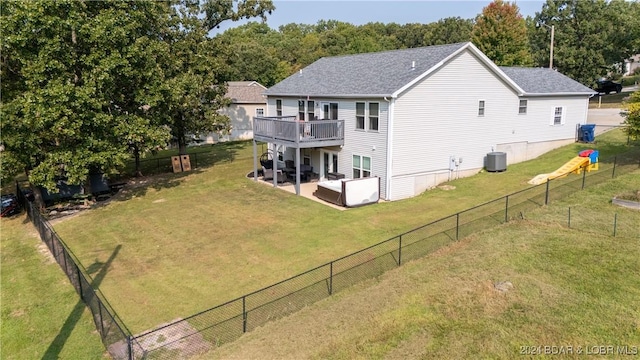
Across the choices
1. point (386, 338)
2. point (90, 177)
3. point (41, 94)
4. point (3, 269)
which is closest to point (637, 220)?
point (386, 338)

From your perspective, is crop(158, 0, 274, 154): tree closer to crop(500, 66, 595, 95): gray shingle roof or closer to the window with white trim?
the window with white trim

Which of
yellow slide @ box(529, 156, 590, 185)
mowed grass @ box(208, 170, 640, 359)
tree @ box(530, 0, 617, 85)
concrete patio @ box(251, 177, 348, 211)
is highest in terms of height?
tree @ box(530, 0, 617, 85)

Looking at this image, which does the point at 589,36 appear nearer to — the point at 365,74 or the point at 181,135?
the point at 365,74

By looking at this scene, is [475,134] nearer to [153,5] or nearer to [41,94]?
[153,5]

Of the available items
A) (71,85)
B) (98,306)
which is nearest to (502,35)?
(71,85)

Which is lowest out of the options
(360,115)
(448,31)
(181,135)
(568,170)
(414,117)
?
(568,170)

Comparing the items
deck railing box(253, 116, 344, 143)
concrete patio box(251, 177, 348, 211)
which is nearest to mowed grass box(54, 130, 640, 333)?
concrete patio box(251, 177, 348, 211)
